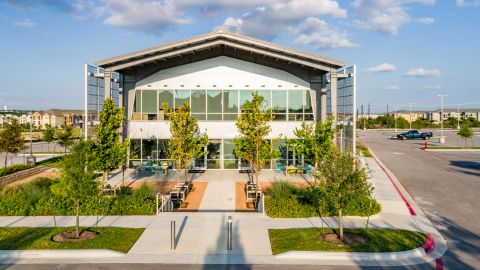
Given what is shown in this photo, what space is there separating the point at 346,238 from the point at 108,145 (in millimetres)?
13417

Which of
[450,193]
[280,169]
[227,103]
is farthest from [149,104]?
[450,193]

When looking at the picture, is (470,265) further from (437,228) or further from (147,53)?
(147,53)

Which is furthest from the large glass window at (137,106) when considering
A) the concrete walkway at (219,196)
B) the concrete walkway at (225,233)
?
the concrete walkway at (225,233)

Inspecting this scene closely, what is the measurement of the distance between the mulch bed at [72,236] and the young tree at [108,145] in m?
6.25

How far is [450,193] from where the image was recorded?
70.6 feet

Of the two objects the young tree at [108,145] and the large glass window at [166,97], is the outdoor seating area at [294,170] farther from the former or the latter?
the young tree at [108,145]

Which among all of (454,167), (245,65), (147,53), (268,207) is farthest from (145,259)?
(454,167)

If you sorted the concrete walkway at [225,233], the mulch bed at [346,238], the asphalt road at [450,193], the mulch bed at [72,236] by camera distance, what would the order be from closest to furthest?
the concrete walkway at [225,233]
the asphalt road at [450,193]
the mulch bed at [346,238]
the mulch bed at [72,236]

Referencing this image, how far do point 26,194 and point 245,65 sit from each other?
18588mm

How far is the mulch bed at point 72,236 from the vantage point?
13.1 meters

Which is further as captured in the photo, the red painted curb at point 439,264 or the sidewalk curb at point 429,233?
the sidewalk curb at point 429,233

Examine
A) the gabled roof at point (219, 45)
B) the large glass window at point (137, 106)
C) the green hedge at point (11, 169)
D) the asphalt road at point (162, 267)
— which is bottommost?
the asphalt road at point (162, 267)

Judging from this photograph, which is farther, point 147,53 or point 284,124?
point 284,124

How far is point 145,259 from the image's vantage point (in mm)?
11602
